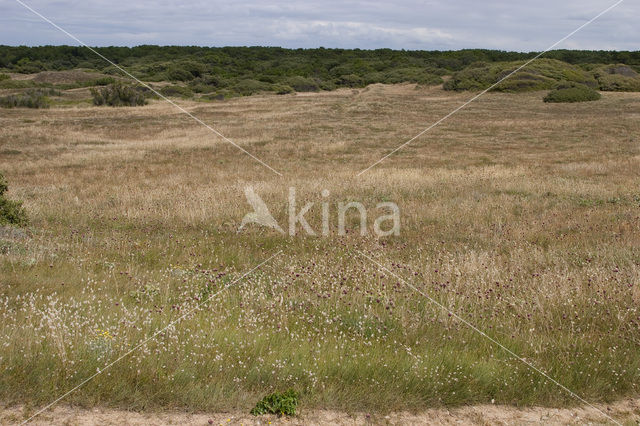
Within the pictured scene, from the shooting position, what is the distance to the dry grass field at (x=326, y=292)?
4.74 m

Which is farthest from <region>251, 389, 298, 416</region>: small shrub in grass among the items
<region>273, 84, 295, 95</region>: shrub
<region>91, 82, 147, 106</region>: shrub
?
<region>273, 84, 295, 95</region>: shrub

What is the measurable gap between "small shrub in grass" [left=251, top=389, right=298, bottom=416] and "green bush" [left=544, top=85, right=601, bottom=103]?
52.5m

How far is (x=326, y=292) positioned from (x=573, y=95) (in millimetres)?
51241

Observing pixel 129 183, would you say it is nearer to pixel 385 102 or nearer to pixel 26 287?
pixel 26 287

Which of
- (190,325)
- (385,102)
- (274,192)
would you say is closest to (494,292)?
(190,325)

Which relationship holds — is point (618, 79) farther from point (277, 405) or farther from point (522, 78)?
point (277, 405)

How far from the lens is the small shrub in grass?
14.1ft

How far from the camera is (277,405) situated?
433cm

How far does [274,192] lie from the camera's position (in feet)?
48.3

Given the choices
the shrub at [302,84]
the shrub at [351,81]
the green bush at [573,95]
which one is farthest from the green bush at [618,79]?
the shrub at [302,84]

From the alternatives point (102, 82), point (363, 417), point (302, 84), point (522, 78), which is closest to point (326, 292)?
point (363, 417)

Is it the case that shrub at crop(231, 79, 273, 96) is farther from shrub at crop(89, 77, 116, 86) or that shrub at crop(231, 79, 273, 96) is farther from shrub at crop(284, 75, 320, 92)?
shrub at crop(89, 77, 116, 86)

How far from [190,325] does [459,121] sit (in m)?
36.2

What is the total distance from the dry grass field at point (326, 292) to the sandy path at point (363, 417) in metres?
0.10
